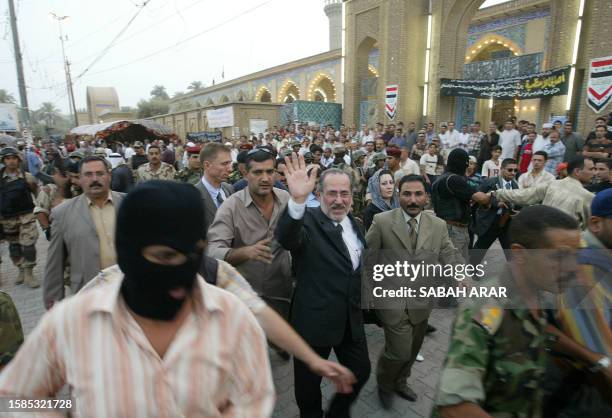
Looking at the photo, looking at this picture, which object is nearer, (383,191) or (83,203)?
(83,203)

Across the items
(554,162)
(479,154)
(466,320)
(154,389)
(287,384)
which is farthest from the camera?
(479,154)

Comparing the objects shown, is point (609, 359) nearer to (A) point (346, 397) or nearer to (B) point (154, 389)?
(A) point (346, 397)

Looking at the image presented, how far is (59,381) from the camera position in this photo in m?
1.10

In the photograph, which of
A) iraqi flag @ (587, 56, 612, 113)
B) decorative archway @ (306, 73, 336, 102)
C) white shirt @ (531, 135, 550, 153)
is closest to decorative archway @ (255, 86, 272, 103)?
decorative archway @ (306, 73, 336, 102)

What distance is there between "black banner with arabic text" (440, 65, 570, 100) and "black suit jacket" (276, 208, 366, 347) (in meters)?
12.0

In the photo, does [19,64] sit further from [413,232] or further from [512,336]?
[512,336]

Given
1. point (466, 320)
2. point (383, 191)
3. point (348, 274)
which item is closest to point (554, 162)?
point (383, 191)

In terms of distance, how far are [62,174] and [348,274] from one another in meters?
3.81

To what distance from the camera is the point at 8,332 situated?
1741mm

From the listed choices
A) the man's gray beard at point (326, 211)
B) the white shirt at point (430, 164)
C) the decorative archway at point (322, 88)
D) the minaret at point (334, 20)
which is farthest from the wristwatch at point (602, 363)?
the minaret at point (334, 20)

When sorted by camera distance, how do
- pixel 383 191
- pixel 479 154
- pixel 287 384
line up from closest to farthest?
pixel 287 384, pixel 383 191, pixel 479 154

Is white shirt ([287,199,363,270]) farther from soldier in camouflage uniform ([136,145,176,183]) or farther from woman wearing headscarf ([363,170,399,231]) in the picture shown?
soldier in camouflage uniform ([136,145,176,183])

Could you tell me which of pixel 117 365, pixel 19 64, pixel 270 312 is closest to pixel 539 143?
pixel 270 312

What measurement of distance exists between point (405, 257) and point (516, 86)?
12058 mm
